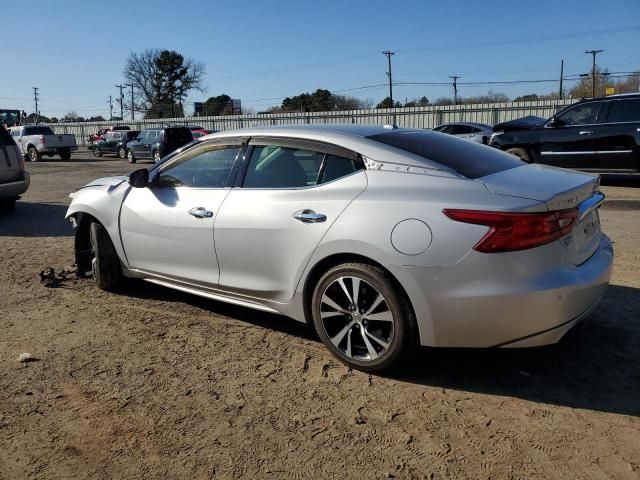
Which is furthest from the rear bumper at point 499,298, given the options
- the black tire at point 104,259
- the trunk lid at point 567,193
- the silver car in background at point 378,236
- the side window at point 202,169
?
the black tire at point 104,259

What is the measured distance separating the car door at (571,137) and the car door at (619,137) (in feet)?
0.54

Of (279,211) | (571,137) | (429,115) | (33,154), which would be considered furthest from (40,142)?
(279,211)

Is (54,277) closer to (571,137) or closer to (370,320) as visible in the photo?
(370,320)

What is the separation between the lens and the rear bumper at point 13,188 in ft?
32.3

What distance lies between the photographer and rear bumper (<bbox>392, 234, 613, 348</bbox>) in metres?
2.97

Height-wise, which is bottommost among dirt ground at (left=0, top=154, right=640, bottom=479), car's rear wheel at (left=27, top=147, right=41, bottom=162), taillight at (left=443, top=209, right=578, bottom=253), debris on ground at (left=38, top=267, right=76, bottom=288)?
dirt ground at (left=0, top=154, right=640, bottom=479)

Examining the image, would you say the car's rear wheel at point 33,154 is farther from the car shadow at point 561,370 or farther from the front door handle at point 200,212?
the car shadow at point 561,370

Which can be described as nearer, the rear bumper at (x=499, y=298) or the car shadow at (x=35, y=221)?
the rear bumper at (x=499, y=298)

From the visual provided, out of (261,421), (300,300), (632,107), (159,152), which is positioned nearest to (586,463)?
(261,421)

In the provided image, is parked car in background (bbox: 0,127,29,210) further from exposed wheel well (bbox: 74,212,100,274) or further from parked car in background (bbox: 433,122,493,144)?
parked car in background (bbox: 433,122,493,144)

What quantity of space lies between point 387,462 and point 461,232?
1238mm

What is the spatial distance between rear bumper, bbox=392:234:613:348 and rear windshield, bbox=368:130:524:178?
2.10 feet

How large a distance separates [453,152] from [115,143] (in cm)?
3141

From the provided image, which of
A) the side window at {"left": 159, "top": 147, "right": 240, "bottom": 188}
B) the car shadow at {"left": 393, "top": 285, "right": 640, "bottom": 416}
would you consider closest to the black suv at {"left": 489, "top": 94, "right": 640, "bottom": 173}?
the car shadow at {"left": 393, "top": 285, "right": 640, "bottom": 416}
